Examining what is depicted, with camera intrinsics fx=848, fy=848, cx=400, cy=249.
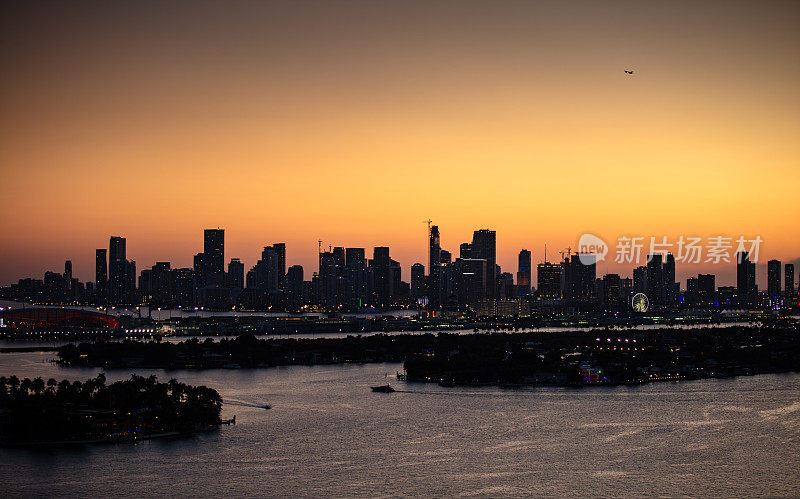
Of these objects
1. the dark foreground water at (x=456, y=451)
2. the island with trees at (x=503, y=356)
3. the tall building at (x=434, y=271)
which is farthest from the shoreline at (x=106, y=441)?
the tall building at (x=434, y=271)

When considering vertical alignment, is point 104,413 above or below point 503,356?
above

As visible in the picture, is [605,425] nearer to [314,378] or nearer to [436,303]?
[314,378]

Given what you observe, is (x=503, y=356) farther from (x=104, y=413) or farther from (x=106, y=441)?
(x=106, y=441)

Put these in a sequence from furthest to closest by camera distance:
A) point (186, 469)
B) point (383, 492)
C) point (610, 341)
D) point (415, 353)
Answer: point (610, 341)
point (415, 353)
point (186, 469)
point (383, 492)

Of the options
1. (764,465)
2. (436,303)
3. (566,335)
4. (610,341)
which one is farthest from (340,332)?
(764,465)

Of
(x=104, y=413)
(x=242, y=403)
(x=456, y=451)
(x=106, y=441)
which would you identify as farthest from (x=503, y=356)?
(x=106, y=441)

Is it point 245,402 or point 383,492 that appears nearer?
point 383,492

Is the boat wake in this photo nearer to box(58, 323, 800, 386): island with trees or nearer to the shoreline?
the shoreline
